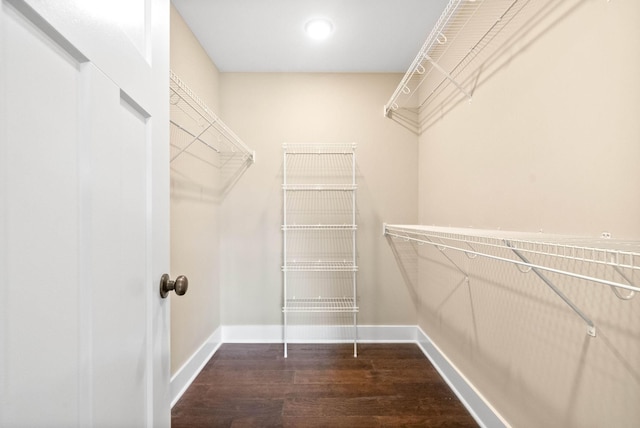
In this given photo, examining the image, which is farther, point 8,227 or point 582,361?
point 582,361

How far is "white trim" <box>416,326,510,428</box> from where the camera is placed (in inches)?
53.2

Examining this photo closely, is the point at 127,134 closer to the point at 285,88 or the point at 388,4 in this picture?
the point at 388,4

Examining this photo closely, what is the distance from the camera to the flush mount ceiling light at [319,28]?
1.76 metres

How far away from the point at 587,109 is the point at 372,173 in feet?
5.16

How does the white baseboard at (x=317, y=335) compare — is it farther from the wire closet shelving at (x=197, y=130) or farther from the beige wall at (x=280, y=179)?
the wire closet shelving at (x=197, y=130)

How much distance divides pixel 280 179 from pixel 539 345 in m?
1.97

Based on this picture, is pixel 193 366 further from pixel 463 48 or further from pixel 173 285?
pixel 463 48

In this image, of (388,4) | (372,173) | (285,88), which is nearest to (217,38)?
(285,88)

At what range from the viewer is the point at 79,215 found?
18.2 inches

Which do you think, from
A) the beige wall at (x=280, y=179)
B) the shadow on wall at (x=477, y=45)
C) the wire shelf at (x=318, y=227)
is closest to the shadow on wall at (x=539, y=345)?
the beige wall at (x=280, y=179)

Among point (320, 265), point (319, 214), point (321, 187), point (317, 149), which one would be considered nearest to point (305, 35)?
point (317, 149)

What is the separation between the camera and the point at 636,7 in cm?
75

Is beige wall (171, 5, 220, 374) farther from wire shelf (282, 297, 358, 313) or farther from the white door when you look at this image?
the white door

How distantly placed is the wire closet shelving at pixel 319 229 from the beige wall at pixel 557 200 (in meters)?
0.97
